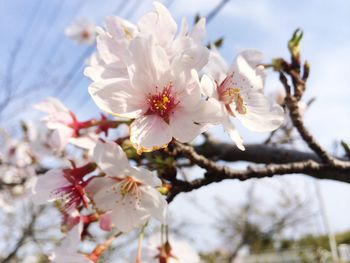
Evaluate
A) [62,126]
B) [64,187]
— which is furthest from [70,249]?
[62,126]

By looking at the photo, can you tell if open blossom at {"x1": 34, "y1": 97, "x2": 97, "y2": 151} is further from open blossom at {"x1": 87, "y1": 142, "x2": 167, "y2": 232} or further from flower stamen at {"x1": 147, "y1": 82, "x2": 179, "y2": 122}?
flower stamen at {"x1": 147, "y1": 82, "x2": 179, "y2": 122}

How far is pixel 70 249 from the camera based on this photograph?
1047mm

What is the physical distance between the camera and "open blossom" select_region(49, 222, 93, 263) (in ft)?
3.43

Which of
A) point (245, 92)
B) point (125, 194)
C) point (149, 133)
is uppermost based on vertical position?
point (245, 92)

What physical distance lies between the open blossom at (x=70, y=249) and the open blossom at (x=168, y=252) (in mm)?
295

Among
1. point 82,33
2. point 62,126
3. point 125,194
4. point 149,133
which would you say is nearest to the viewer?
point 149,133

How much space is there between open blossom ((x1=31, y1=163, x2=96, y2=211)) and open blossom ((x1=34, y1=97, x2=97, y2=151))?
0.16m

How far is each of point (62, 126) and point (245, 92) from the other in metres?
0.57

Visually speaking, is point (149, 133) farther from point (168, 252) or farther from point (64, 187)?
point (168, 252)

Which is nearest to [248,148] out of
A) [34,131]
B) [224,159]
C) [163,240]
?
[224,159]

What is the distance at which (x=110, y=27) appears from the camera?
0.99 m

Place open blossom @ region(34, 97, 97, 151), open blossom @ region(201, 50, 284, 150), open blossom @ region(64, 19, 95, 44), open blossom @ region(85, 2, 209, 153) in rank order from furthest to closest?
open blossom @ region(64, 19, 95, 44), open blossom @ region(34, 97, 97, 151), open blossom @ region(201, 50, 284, 150), open blossom @ region(85, 2, 209, 153)

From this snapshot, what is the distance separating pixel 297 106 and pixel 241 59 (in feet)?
1.02

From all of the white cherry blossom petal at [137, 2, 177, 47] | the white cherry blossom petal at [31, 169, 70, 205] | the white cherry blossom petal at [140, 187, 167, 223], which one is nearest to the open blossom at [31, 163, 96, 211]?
the white cherry blossom petal at [31, 169, 70, 205]
